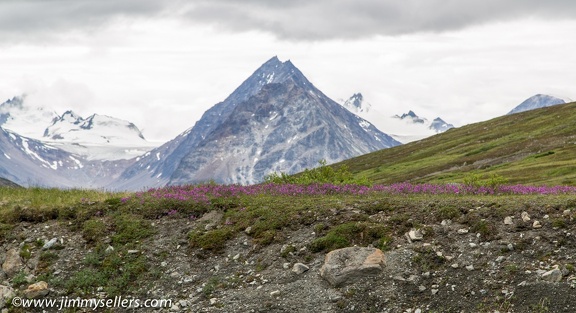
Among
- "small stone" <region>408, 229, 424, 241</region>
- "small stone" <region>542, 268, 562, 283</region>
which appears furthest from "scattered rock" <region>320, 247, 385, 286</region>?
"small stone" <region>542, 268, 562, 283</region>

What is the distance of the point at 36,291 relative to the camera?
67.6 feet

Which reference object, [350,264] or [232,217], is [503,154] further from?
[350,264]

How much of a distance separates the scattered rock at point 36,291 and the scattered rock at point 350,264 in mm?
9586

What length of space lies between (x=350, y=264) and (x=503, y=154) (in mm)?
99207

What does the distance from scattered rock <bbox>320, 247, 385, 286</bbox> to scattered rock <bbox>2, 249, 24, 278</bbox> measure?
1141 centimetres

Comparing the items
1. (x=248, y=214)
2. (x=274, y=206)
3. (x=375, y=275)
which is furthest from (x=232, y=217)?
(x=375, y=275)

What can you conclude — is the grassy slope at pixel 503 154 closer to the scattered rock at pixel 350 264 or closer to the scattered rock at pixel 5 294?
the scattered rock at pixel 350 264

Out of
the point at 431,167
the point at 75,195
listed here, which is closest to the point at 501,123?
the point at 431,167

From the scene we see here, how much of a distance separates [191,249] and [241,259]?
226 cm

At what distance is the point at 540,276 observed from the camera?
17391 millimetres

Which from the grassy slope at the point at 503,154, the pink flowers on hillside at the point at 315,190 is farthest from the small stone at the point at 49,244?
the grassy slope at the point at 503,154

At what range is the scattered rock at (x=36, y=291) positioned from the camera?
67.3 feet

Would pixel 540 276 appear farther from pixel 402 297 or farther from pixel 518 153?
pixel 518 153

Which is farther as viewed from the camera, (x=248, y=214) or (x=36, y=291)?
(x=248, y=214)
